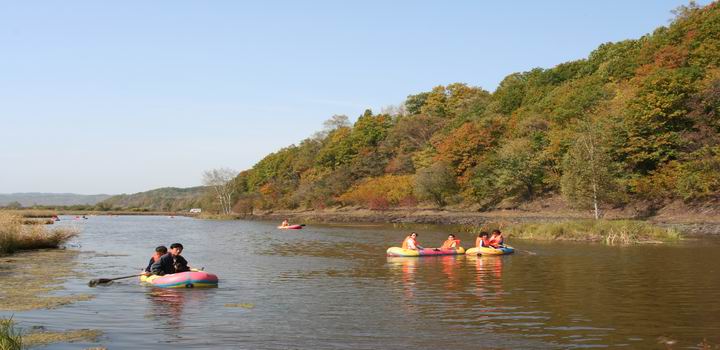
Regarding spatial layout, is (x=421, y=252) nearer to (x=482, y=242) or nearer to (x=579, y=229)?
(x=482, y=242)

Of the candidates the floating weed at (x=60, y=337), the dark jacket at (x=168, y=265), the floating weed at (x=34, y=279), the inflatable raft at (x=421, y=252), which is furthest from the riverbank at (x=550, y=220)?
the floating weed at (x=60, y=337)

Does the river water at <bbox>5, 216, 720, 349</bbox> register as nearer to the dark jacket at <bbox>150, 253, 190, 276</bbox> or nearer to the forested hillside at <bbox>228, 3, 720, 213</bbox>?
the dark jacket at <bbox>150, 253, 190, 276</bbox>

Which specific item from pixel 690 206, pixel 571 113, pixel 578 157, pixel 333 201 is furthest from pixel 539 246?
pixel 333 201

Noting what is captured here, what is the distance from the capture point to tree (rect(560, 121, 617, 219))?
5462 cm

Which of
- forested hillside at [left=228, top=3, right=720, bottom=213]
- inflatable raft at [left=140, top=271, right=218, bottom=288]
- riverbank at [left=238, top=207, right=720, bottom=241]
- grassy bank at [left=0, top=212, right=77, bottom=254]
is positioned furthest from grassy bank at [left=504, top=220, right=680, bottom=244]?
grassy bank at [left=0, top=212, right=77, bottom=254]

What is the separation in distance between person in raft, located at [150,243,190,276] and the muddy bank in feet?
111

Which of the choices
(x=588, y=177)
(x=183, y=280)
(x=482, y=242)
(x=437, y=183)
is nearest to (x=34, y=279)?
(x=183, y=280)

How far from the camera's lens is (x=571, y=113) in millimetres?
75125

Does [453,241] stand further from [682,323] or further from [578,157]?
[578,157]

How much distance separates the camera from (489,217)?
226 ft

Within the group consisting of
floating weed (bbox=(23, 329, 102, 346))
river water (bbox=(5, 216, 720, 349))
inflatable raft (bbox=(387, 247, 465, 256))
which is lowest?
river water (bbox=(5, 216, 720, 349))

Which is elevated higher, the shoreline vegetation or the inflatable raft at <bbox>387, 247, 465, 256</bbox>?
the shoreline vegetation

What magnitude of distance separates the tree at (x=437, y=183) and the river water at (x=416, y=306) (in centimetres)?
5100

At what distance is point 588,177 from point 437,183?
1108 inches
